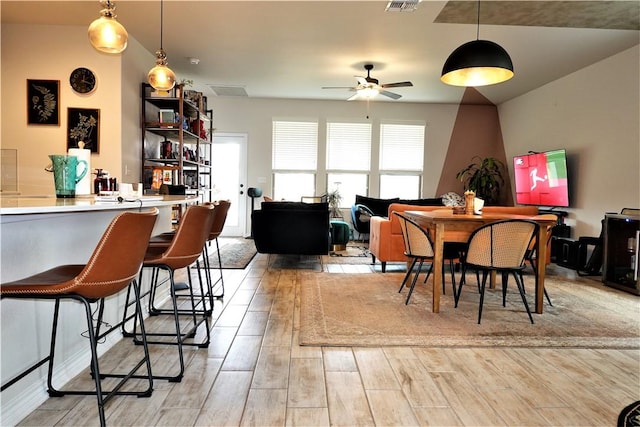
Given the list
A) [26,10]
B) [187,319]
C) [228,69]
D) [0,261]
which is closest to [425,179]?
[228,69]

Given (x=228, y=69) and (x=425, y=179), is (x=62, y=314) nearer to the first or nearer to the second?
(x=228, y=69)

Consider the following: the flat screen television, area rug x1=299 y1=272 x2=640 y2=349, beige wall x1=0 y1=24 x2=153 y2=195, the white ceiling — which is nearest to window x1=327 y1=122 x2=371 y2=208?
the white ceiling

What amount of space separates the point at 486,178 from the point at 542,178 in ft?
4.63

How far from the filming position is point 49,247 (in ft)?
6.13

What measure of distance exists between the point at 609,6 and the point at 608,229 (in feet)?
7.68

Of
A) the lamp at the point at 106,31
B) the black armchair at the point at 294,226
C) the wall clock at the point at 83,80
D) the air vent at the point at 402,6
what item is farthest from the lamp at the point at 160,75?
the air vent at the point at 402,6

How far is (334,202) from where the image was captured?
26.0ft

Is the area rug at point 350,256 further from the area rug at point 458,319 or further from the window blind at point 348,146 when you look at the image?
the window blind at point 348,146

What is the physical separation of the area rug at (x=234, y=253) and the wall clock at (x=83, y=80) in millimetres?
2555


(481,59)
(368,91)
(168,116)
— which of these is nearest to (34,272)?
(481,59)

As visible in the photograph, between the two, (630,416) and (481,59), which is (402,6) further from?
(630,416)

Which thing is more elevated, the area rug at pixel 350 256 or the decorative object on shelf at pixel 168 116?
the decorative object on shelf at pixel 168 116

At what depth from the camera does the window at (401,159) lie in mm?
8055

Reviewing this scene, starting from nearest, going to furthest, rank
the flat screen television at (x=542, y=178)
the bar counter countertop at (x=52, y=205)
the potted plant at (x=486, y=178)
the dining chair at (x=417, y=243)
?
the bar counter countertop at (x=52, y=205) → the dining chair at (x=417, y=243) → the flat screen television at (x=542, y=178) → the potted plant at (x=486, y=178)
